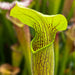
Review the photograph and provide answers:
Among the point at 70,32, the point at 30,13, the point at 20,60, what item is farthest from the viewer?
the point at 20,60

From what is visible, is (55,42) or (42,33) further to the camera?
(55,42)

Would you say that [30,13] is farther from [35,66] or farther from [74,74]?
[74,74]

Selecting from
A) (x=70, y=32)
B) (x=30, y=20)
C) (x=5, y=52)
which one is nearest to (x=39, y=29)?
(x=30, y=20)

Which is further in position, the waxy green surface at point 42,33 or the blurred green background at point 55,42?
the blurred green background at point 55,42
